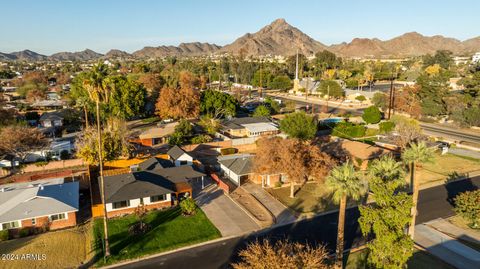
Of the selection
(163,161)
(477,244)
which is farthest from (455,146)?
(163,161)

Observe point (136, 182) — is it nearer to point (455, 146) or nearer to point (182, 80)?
point (455, 146)

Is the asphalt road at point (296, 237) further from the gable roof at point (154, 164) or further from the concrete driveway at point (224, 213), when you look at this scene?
the gable roof at point (154, 164)

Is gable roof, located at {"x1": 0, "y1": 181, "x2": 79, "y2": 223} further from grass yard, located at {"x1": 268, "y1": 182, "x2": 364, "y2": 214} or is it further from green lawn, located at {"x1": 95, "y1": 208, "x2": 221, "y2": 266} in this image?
grass yard, located at {"x1": 268, "y1": 182, "x2": 364, "y2": 214}

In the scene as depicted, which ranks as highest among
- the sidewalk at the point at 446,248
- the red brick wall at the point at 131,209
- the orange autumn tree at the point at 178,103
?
the orange autumn tree at the point at 178,103

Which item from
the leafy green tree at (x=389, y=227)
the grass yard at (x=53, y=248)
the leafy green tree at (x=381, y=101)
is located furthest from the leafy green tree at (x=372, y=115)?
the grass yard at (x=53, y=248)

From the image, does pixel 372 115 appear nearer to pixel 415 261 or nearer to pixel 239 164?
pixel 239 164
